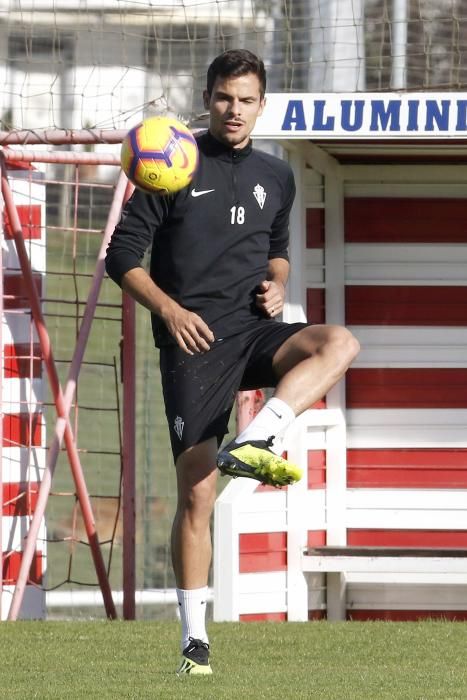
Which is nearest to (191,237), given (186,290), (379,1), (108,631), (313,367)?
(186,290)

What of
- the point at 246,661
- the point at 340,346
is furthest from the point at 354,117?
the point at 246,661

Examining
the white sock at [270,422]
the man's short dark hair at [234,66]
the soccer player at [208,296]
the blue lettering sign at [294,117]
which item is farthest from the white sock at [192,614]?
the blue lettering sign at [294,117]

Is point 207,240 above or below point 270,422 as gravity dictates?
above

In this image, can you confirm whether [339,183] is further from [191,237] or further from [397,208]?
[191,237]

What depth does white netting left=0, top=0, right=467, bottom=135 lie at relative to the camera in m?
10.2

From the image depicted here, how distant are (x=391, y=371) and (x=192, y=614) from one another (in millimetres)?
4292

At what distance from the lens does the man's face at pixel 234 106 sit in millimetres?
6191

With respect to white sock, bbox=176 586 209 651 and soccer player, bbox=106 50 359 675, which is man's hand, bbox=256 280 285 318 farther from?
white sock, bbox=176 586 209 651

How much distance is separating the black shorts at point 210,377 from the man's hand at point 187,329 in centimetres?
23

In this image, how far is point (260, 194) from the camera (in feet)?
21.1

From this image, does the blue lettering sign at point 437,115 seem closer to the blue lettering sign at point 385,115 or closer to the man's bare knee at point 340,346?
the blue lettering sign at point 385,115

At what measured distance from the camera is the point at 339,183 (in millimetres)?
10023

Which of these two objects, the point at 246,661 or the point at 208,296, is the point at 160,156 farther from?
the point at 246,661

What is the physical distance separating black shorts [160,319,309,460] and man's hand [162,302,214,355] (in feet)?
0.74
